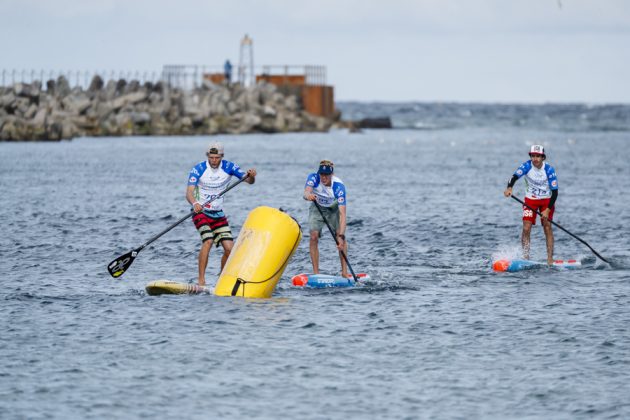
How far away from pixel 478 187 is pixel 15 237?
2376 cm

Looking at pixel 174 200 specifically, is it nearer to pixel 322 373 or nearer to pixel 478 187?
pixel 478 187

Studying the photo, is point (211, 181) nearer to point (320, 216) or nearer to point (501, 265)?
point (320, 216)

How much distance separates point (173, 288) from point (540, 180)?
23.0 feet

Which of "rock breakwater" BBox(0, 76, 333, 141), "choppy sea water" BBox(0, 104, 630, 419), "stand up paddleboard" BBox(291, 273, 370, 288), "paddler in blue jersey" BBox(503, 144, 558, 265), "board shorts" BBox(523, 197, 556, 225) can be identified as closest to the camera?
"choppy sea water" BBox(0, 104, 630, 419)

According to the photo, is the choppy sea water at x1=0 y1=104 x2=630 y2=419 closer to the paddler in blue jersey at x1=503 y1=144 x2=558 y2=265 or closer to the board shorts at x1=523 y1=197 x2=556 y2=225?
the paddler in blue jersey at x1=503 y1=144 x2=558 y2=265

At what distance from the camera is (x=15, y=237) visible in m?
26.2

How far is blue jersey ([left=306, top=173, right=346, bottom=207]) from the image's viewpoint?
60.2 ft

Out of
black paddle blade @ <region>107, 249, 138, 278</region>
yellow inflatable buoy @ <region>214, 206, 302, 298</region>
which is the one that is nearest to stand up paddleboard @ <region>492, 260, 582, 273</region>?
yellow inflatable buoy @ <region>214, 206, 302, 298</region>

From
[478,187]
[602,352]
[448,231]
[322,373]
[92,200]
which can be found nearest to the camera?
[322,373]

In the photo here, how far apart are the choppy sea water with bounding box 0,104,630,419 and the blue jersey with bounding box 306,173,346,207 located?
1383 mm

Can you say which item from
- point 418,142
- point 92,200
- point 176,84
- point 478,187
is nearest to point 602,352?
point 92,200

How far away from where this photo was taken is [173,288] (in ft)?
58.3

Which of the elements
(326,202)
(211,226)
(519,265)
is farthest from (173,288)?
(519,265)

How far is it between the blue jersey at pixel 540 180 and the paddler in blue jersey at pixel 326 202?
402 centimetres
